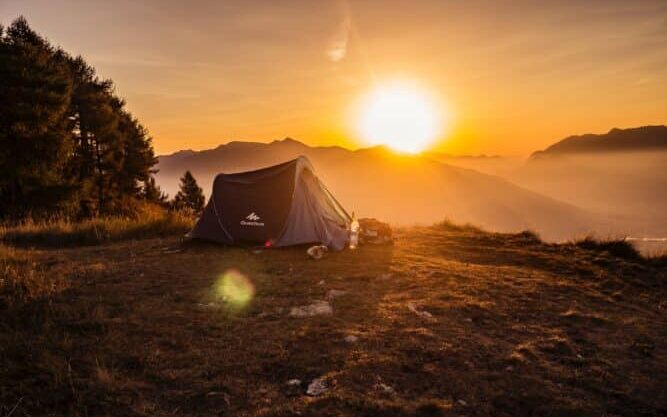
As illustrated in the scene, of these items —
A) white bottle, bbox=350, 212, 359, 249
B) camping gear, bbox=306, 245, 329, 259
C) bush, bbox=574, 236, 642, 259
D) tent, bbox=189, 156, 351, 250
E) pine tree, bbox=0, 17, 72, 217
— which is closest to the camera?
camping gear, bbox=306, 245, 329, 259

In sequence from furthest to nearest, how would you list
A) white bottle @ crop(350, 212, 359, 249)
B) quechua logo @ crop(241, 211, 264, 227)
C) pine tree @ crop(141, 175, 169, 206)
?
pine tree @ crop(141, 175, 169, 206) → white bottle @ crop(350, 212, 359, 249) → quechua logo @ crop(241, 211, 264, 227)

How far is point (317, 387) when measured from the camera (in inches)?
140

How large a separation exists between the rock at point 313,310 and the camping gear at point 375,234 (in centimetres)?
560

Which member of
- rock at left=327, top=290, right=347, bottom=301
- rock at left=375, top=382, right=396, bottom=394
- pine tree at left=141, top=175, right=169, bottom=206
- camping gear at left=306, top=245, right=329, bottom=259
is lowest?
rock at left=375, top=382, right=396, bottom=394

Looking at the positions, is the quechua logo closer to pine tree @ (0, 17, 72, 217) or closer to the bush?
the bush

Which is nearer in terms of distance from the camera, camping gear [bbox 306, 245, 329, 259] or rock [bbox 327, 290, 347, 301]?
rock [bbox 327, 290, 347, 301]

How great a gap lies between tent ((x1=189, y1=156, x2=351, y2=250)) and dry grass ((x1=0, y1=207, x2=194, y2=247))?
275 centimetres

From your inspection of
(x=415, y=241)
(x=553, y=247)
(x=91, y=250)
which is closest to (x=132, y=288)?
(x=91, y=250)

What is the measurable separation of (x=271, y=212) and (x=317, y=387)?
7.37 m

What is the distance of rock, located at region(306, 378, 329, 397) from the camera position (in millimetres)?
3445

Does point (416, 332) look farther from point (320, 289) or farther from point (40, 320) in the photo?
point (40, 320)

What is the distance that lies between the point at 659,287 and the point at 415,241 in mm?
6289

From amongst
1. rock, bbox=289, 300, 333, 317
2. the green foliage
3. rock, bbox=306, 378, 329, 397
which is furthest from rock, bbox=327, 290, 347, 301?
the green foliage

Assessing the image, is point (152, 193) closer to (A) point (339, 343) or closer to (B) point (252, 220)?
(B) point (252, 220)
